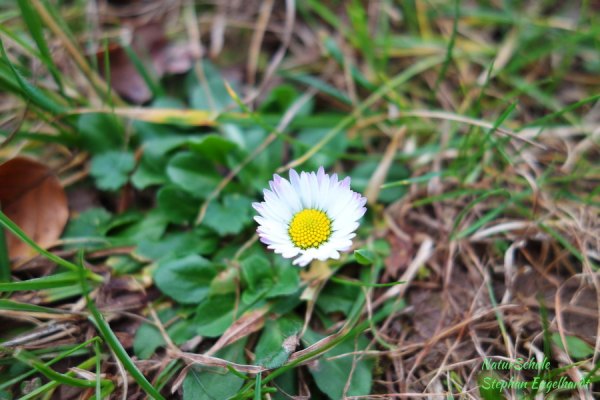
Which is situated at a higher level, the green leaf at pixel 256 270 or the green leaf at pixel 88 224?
the green leaf at pixel 88 224

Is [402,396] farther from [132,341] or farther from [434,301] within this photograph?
[132,341]

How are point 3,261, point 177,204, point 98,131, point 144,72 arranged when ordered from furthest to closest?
1. point 144,72
2. point 98,131
3. point 177,204
4. point 3,261

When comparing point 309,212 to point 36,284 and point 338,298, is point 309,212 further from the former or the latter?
point 36,284

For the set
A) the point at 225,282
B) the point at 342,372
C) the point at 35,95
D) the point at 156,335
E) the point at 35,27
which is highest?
the point at 35,27

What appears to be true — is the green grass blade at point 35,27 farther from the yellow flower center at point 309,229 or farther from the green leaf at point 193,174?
the yellow flower center at point 309,229

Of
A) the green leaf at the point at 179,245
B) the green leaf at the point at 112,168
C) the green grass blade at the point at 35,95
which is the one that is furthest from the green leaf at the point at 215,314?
the green grass blade at the point at 35,95

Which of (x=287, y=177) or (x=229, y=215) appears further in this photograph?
(x=287, y=177)

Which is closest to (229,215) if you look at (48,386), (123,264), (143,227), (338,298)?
(143,227)
